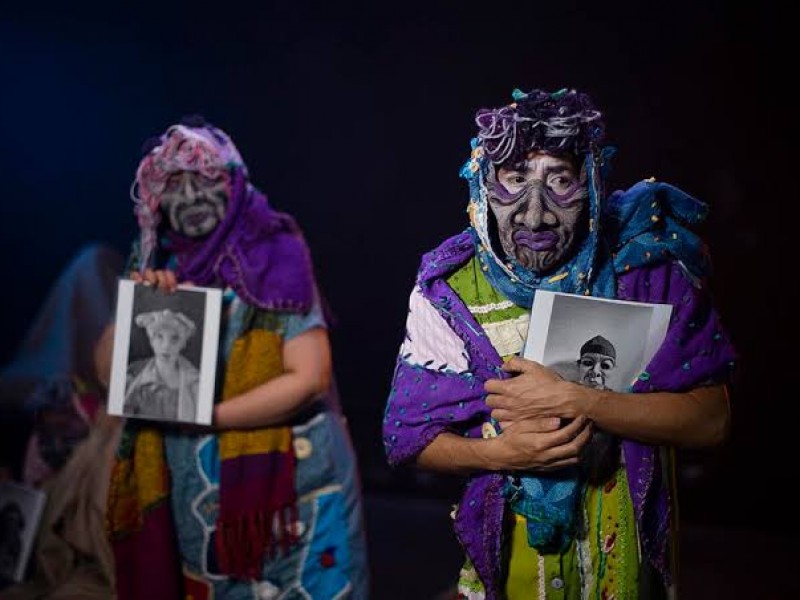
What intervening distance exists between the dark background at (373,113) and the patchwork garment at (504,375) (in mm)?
954

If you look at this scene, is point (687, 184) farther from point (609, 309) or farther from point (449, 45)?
point (609, 309)

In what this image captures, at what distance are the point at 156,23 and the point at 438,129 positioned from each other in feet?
3.11

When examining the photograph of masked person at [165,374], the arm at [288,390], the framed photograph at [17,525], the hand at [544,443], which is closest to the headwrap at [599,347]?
the hand at [544,443]

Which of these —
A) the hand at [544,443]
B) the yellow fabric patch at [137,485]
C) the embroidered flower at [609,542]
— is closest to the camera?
the hand at [544,443]

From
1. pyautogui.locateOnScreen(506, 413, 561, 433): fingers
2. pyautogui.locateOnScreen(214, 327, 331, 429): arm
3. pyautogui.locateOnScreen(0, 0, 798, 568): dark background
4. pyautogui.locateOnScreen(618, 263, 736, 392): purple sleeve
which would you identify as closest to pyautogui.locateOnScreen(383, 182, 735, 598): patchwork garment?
pyautogui.locateOnScreen(618, 263, 736, 392): purple sleeve

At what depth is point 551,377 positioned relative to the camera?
1631 mm

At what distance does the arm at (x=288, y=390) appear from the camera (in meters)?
2.26

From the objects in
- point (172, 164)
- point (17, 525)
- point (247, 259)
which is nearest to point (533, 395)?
point (247, 259)

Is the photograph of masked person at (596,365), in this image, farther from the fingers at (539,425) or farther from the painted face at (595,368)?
the fingers at (539,425)

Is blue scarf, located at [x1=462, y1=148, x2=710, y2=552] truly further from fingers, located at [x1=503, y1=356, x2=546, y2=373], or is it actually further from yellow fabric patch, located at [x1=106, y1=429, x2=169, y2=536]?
yellow fabric patch, located at [x1=106, y1=429, x2=169, y2=536]

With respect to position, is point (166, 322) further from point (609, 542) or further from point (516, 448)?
point (609, 542)

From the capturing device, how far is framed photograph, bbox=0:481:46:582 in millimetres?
3062

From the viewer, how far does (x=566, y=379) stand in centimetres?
168

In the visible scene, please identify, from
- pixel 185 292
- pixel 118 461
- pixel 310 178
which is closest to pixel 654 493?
pixel 185 292
